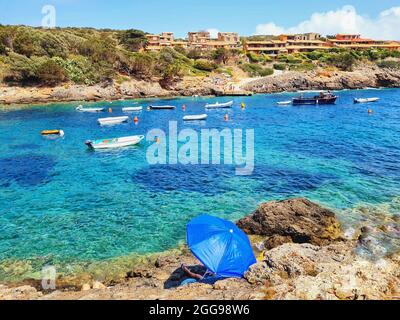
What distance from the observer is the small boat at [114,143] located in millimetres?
39406

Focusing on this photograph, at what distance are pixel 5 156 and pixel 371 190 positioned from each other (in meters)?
36.9

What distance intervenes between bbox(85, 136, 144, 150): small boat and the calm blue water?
1.35 metres

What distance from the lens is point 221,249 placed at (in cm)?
1281

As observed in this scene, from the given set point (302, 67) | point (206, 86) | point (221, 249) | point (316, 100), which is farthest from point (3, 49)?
point (302, 67)

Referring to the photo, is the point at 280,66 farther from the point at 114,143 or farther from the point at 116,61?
the point at 114,143

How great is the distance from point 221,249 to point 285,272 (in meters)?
2.60

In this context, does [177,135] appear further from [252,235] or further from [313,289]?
[313,289]

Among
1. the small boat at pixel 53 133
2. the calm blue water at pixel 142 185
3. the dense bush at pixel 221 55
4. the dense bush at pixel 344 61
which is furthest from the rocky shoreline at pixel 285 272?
the dense bush at pixel 344 61

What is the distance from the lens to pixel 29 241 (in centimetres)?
1906

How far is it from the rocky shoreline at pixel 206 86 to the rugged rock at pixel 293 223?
70.4 m

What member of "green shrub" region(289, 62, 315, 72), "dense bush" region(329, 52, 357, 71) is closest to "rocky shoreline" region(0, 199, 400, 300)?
"green shrub" region(289, 62, 315, 72)

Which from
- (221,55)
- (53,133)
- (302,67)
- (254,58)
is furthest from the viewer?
(254,58)

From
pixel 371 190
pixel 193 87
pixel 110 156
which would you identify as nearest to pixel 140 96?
pixel 193 87

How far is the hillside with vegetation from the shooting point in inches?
3155
